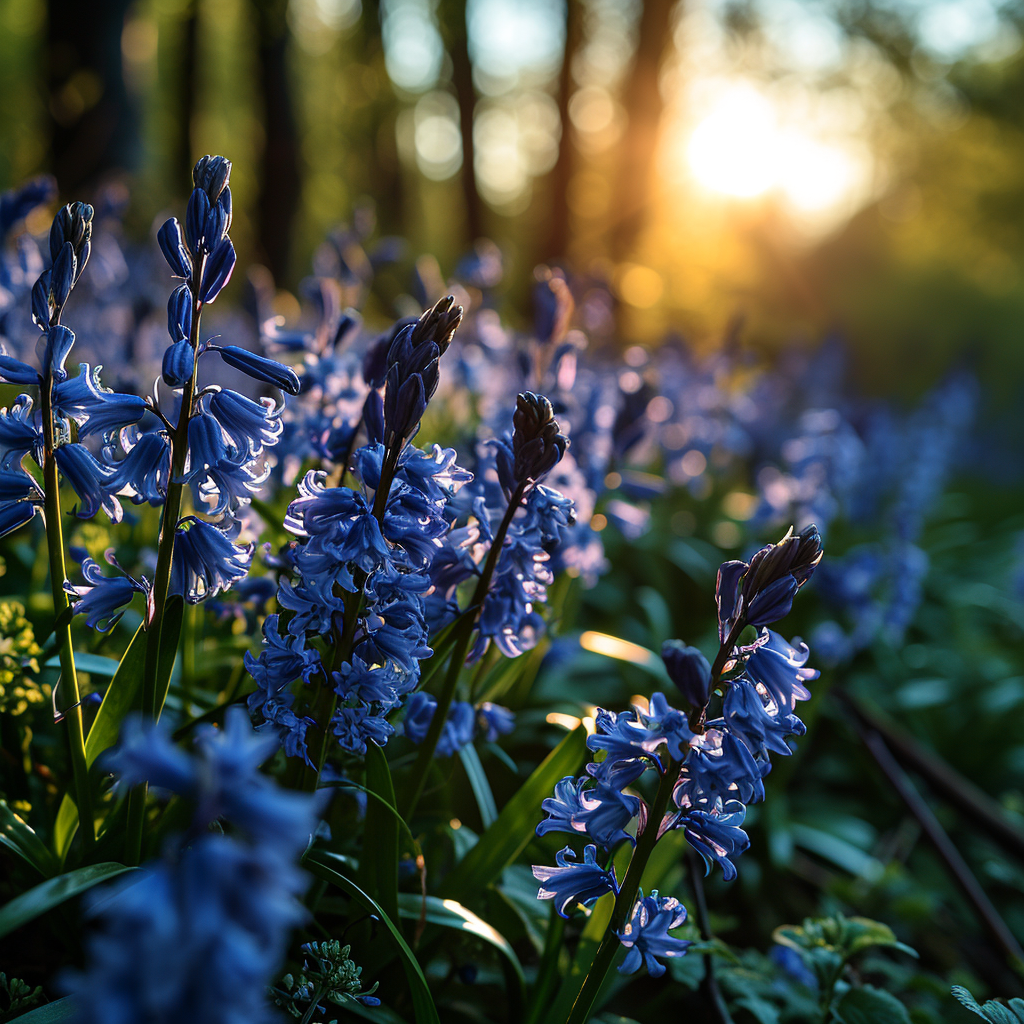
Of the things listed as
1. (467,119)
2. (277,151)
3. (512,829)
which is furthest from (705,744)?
(467,119)

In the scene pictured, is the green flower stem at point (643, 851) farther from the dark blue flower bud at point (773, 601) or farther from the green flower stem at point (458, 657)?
the green flower stem at point (458, 657)

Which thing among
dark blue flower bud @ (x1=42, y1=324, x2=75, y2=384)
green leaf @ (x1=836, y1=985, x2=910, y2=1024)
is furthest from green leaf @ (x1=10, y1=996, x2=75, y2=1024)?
green leaf @ (x1=836, y1=985, x2=910, y2=1024)

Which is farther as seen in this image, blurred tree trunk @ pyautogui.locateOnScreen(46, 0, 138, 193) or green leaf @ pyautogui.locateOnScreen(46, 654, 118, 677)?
blurred tree trunk @ pyautogui.locateOnScreen(46, 0, 138, 193)

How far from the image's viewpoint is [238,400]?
116 centimetres

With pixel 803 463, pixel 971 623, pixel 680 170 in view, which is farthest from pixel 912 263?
pixel 803 463

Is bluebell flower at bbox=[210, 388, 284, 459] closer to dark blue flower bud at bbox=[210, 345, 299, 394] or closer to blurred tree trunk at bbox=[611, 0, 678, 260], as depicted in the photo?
dark blue flower bud at bbox=[210, 345, 299, 394]

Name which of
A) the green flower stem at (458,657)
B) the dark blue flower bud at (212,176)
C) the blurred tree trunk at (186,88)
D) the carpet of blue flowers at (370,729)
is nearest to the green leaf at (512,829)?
the carpet of blue flowers at (370,729)

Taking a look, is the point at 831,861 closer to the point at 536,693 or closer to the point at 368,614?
the point at 536,693

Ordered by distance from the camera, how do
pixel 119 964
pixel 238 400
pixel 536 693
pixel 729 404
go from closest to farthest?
pixel 119 964
pixel 238 400
pixel 536 693
pixel 729 404

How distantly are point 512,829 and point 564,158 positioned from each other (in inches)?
430

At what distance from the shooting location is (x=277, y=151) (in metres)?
10.5

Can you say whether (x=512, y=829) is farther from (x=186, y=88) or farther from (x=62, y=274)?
(x=186, y=88)

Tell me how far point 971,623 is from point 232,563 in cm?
598

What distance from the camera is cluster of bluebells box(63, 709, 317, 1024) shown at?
1.93ft
